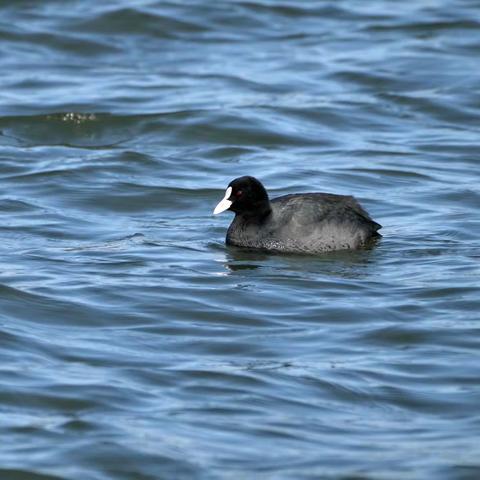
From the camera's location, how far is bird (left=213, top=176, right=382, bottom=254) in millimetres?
11383

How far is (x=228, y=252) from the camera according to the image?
37.9 ft

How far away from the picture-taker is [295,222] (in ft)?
37.5

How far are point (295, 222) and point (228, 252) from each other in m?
0.58

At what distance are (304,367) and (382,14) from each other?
14.0 m

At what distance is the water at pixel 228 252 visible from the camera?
24.7 feet

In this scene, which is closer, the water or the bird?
the water

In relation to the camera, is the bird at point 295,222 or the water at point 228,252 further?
the bird at point 295,222

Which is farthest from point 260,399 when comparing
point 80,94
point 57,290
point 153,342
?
point 80,94

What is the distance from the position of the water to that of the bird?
0.15 m

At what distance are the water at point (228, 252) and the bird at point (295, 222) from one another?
146mm

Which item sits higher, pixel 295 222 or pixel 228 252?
pixel 295 222

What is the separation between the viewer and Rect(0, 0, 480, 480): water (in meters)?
7.52

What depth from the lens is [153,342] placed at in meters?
9.08

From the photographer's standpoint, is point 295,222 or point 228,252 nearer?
point 295,222
